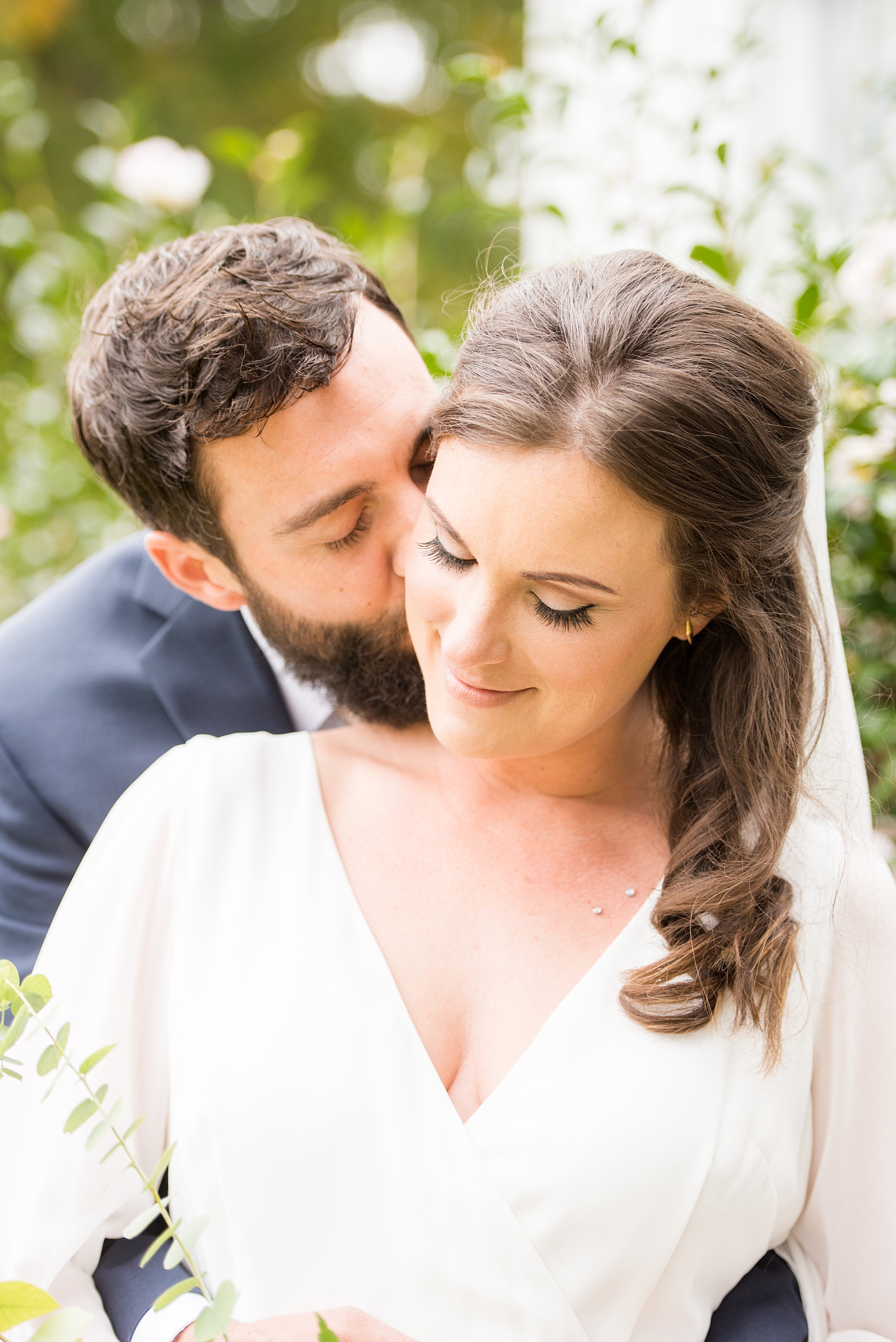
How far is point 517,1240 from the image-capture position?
1.24m

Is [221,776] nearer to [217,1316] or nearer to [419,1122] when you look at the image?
[419,1122]

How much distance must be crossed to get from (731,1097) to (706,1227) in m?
0.15

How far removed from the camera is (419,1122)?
1297 mm

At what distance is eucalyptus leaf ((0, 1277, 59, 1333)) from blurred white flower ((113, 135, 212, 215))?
273 cm

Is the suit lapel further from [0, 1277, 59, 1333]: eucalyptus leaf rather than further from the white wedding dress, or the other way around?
[0, 1277, 59, 1333]: eucalyptus leaf

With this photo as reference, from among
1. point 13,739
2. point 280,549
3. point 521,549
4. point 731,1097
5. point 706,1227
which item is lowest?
point 706,1227

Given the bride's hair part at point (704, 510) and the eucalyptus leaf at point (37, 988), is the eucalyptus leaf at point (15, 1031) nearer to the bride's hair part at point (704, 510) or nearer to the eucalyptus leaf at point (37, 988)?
the eucalyptus leaf at point (37, 988)

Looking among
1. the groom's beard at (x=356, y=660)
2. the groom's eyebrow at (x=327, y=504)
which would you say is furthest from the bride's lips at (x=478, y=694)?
the groom's eyebrow at (x=327, y=504)

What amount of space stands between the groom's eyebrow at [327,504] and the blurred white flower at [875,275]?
1.08 m

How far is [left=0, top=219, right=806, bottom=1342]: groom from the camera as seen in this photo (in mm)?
1542

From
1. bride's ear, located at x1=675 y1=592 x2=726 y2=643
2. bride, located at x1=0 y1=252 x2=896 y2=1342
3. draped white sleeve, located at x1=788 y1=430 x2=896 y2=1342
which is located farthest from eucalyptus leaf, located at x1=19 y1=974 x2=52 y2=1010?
draped white sleeve, located at x1=788 y1=430 x2=896 y2=1342

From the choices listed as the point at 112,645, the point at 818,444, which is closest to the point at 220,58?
the point at 112,645

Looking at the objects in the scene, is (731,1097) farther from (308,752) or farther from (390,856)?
(308,752)

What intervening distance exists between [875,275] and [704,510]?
1111mm
